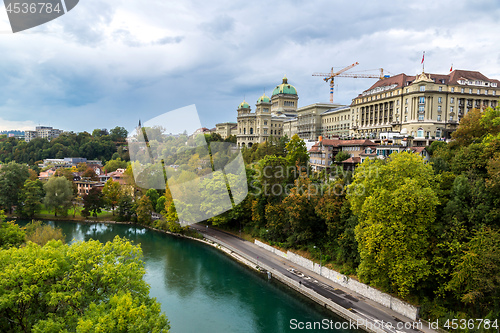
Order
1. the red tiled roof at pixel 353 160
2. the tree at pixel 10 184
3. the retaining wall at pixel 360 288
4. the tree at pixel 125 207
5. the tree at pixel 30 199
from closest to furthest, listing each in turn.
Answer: the retaining wall at pixel 360 288, the red tiled roof at pixel 353 160, the tree at pixel 30 199, the tree at pixel 125 207, the tree at pixel 10 184

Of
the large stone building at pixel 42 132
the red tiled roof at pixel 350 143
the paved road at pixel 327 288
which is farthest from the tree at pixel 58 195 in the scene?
the large stone building at pixel 42 132

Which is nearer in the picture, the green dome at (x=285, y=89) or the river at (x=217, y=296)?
the river at (x=217, y=296)

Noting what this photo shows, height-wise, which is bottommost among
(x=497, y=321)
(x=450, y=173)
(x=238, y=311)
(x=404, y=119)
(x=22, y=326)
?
(x=238, y=311)

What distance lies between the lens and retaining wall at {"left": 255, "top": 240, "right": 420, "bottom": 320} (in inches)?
502

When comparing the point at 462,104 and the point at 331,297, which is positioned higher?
the point at 462,104

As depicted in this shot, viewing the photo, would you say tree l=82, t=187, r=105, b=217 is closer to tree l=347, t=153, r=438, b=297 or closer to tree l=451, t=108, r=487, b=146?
tree l=347, t=153, r=438, b=297

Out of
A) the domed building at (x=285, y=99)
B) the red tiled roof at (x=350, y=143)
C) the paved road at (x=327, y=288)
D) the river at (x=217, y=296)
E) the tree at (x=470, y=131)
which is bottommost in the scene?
the river at (x=217, y=296)

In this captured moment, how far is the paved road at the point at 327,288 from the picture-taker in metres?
12.6

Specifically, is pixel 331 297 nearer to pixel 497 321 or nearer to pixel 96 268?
pixel 497 321

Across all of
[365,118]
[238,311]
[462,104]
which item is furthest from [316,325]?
[365,118]

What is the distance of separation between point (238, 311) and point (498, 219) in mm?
11033

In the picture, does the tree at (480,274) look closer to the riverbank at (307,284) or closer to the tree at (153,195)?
the riverbank at (307,284)

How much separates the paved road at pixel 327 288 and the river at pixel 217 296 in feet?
2.73

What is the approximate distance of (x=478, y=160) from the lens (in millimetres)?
14102
